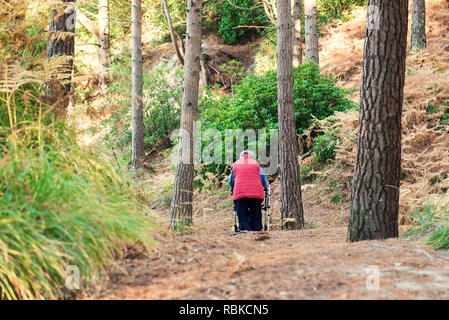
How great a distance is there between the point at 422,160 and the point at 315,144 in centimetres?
280

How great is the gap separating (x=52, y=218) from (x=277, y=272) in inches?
73.6

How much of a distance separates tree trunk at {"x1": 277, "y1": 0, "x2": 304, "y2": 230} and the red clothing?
0.65 metres

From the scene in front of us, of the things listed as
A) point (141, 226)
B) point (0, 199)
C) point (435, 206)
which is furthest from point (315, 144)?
point (0, 199)

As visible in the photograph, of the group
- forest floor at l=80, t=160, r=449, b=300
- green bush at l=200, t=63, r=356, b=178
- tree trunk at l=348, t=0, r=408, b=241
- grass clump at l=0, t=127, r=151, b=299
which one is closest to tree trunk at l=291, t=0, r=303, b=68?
green bush at l=200, t=63, r=356, b=178

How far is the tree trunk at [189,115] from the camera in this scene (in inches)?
348

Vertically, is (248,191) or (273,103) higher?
(273,103)

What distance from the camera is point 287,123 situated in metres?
9.79

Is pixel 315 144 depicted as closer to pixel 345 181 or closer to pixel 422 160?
pixel 345 181

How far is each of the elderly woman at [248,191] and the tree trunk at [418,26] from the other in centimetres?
839

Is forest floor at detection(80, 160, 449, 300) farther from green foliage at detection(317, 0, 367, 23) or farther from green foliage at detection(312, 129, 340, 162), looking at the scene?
green foliage at detection(317, 0, 367, 23)

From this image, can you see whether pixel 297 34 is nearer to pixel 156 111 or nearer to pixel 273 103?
pixel 273 103

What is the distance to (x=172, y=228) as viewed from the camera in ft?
28.0

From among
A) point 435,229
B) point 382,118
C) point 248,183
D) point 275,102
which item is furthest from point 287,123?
point 435,229
